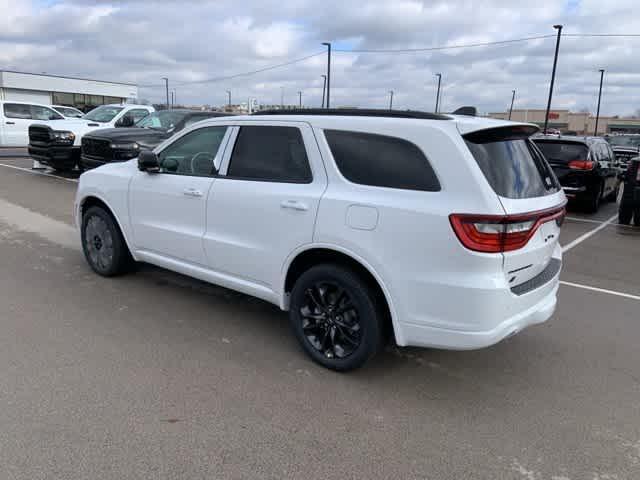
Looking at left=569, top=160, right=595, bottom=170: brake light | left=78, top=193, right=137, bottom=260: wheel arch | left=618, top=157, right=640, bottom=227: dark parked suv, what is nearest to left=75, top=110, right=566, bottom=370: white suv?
left=78, top=193, right=137, bottom=260: wheel arch

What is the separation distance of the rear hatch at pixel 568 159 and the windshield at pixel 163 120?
7.83 metres

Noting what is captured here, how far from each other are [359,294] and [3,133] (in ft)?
60.1

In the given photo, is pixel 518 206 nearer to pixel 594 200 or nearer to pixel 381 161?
pixel 381 161

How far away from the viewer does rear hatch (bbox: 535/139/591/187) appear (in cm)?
1073

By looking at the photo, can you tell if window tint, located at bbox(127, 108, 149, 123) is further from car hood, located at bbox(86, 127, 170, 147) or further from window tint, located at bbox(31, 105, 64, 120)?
window tint, located at bbox(31, 105, 64, 120)

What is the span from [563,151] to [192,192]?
908 centimetres

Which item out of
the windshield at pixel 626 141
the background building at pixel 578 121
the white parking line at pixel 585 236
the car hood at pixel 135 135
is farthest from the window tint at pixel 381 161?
the background building at pixel 578 121

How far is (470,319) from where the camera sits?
10.2ft

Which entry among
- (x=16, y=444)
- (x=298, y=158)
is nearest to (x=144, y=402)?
(x=16, y=444)

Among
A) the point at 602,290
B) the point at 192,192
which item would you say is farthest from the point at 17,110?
the point at 602,290

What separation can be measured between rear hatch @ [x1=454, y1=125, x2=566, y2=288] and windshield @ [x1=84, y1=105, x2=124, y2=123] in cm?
1348

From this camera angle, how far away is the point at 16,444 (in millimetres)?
2797

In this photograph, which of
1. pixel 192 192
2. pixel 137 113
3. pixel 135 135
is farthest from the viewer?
pixel 137 113

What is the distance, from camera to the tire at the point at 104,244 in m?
5.39
